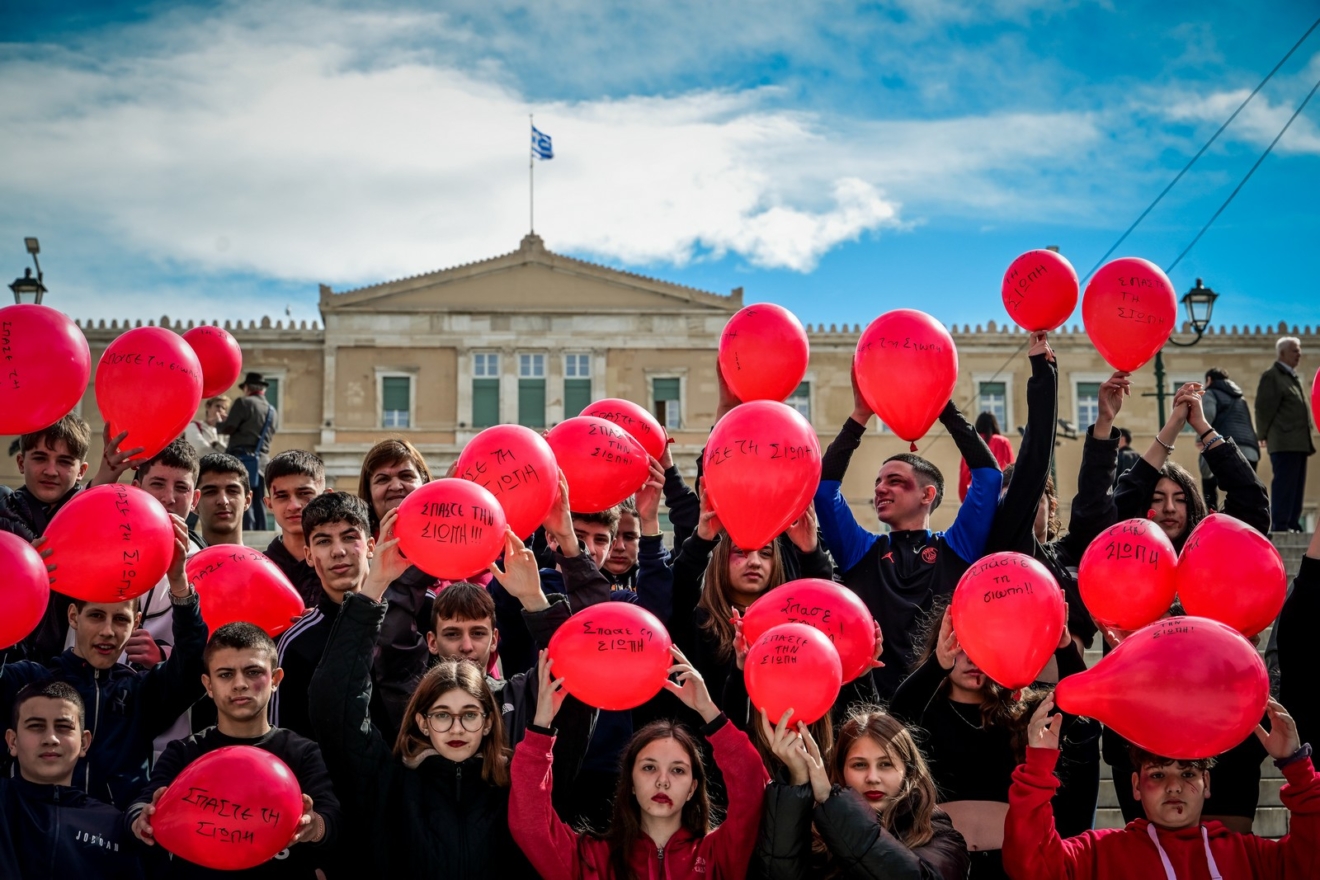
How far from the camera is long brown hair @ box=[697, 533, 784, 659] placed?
467 cm

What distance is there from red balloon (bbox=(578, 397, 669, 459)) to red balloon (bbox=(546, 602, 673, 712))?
1.26 m

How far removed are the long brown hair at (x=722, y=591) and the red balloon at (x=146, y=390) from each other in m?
2.26

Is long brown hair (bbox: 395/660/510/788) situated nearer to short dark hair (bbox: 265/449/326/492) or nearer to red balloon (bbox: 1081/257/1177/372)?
short dark hair (bbox: 265/449/326/492)

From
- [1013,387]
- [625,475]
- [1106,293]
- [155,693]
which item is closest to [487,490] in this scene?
[625,475]

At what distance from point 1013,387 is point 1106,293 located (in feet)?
91.6

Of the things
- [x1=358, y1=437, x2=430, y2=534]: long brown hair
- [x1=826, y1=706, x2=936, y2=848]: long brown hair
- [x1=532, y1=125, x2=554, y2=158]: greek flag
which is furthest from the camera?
[x1=532, y1=125, x2=554, y2=158]: greek flag

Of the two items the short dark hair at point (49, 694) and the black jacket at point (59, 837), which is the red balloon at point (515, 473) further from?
the black jacket at point (59, 837)

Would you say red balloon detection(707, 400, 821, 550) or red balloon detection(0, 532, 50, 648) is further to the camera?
red balloon detection(707, 400, 821, 550)

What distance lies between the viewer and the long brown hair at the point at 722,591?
4672mm

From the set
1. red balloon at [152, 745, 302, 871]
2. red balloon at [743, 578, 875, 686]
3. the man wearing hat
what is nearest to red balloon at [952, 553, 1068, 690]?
red balloon at [743, 578, 875, 686]

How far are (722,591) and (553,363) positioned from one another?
96.3 ft

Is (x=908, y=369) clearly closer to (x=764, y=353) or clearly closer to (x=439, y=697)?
(x=764, y=353)

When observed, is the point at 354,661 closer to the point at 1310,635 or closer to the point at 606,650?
the point at 606,650

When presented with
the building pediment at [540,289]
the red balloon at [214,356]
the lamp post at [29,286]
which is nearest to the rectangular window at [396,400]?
the building pediment at [540,289]
